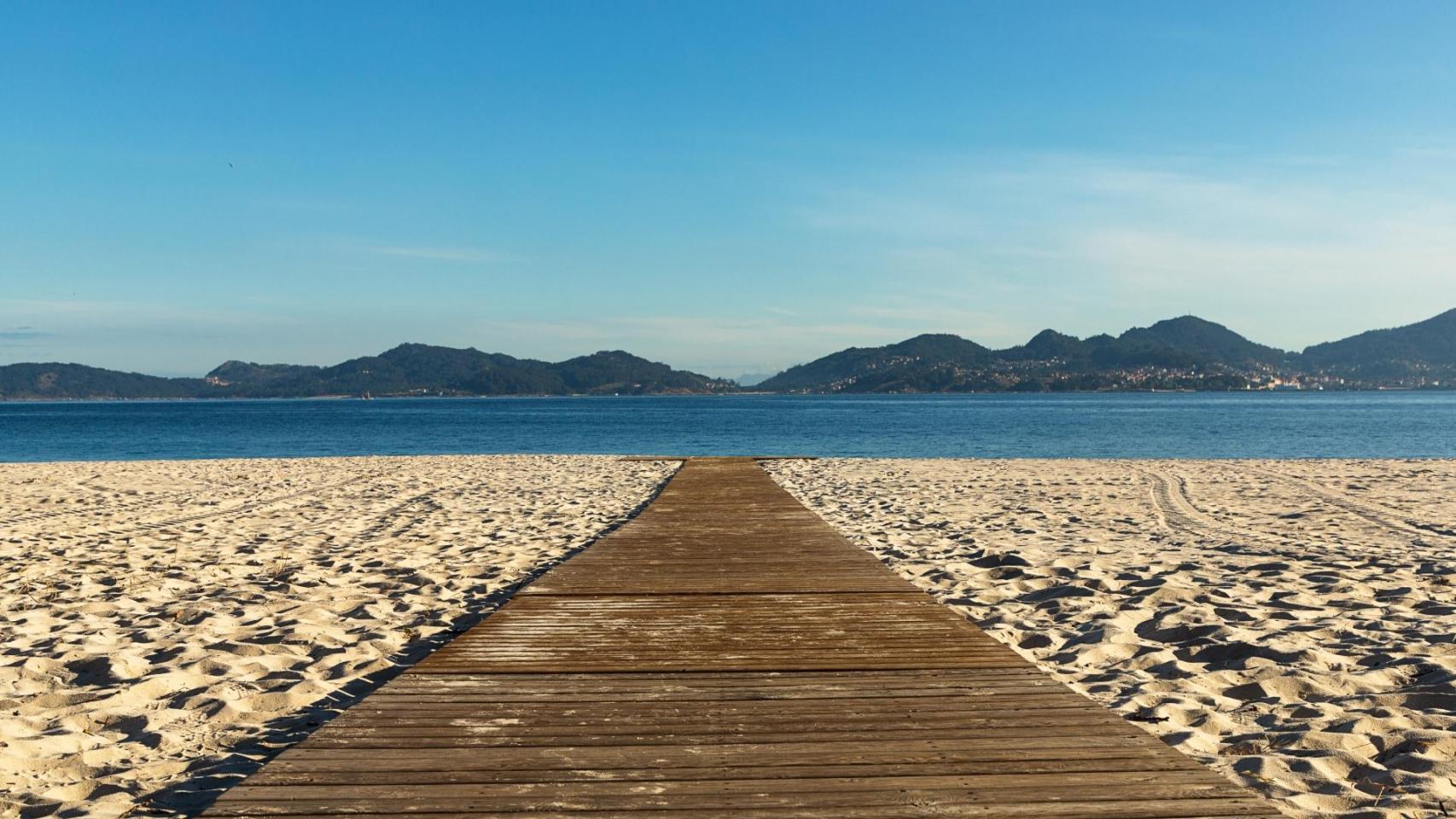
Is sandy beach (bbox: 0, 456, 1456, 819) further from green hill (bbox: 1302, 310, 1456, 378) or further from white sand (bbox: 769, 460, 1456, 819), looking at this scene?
green hill (bbox: 1302, 310, 1456, 378)

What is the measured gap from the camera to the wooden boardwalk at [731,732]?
3047 mm

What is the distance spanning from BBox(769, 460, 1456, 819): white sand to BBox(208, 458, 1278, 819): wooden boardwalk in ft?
2.34

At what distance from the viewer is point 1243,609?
6.78 m

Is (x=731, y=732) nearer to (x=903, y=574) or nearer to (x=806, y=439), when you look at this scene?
(x=903, y=574)

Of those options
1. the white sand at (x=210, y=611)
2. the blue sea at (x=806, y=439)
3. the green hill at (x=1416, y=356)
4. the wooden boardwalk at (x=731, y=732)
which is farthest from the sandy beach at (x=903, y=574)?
the green hill at (x=1416, y=356)

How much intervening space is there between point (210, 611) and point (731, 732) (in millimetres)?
5171

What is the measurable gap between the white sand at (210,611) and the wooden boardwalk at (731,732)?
0.80 meters

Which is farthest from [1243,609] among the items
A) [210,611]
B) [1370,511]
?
[1370,511]

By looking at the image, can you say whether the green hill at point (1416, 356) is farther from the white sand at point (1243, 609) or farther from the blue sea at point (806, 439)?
the white sand at point (1243, 609)

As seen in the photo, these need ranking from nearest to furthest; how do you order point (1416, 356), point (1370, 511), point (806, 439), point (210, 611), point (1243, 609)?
point (1243, 609) < point (210, 611) < point (1370, 511) < point (806, 439) < point (1416, 356)

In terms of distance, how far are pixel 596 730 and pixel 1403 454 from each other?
132ft

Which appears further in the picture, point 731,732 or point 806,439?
point 806,439

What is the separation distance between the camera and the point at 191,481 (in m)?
19.6

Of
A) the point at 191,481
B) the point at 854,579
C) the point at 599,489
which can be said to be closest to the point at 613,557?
the point at 854,579
